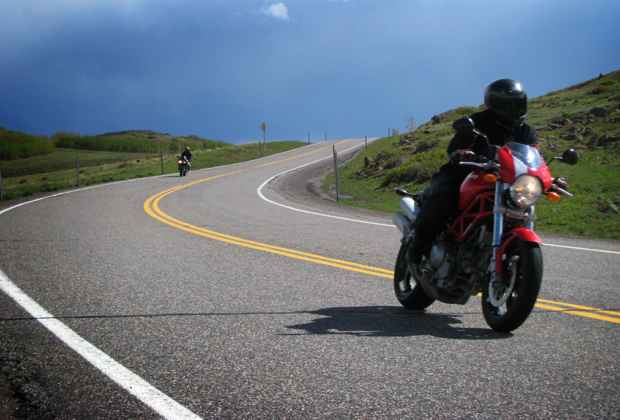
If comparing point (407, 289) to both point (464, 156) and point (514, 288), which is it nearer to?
point (514, 288)

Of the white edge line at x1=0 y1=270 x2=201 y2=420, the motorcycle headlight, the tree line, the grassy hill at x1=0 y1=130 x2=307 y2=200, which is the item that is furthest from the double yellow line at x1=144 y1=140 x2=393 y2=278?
the tree line

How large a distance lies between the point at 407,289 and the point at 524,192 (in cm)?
172

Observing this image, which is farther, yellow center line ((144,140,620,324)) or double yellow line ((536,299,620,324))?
yellow center line ((144,140,620,324))

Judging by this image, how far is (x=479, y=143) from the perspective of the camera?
4395 millimetres

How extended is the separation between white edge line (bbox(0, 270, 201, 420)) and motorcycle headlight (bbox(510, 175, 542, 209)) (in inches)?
103

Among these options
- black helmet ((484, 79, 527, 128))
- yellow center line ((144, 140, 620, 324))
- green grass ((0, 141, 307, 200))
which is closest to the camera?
black helmet ((484, 79, 527, 128))

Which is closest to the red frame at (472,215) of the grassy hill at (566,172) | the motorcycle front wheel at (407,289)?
the motorcycle front wheel at (407,289)

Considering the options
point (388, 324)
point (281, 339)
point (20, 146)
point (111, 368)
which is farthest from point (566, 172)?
point (20, 146)

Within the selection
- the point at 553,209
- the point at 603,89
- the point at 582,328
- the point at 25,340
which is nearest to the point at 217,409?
the point at 25,340

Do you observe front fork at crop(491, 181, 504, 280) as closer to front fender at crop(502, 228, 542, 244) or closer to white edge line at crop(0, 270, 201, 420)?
front fender at crop(502, 228, 542, 244)

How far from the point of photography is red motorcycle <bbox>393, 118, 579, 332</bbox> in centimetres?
356

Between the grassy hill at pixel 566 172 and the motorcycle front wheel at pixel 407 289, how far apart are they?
770 cm

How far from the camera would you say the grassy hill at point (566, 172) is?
40.3 feet

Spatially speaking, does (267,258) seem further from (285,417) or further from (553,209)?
(553,209)
